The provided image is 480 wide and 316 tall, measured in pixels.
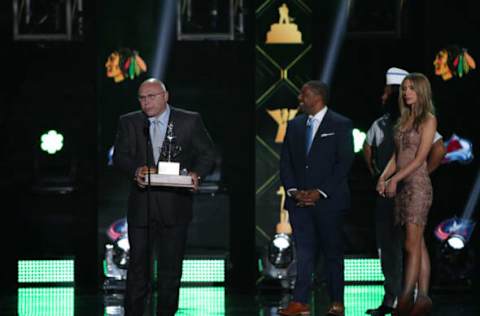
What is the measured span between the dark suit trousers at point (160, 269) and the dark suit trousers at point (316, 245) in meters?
1.29

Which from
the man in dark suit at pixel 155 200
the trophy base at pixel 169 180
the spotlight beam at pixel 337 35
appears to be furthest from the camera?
the spotlight beam at pixel 337 35

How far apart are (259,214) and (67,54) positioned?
232cm

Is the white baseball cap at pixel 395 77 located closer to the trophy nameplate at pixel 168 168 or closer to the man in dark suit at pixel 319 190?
the man in dark suit at pixel 319 190

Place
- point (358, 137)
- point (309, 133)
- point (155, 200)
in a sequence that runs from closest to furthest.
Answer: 1. point (155, 200)
2. point (309, 133)
3. point (358, 137)

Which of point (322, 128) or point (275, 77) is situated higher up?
point (275, 77)

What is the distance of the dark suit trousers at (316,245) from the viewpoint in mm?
7609

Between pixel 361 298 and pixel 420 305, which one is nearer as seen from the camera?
pixel 420 305

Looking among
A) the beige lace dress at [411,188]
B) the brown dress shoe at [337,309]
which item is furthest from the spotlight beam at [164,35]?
the beige lace dress at [411,188]

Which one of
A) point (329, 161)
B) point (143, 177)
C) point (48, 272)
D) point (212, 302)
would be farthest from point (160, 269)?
point (48, 272)

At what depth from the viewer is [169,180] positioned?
632 cm

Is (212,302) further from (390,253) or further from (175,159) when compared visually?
(175,159)

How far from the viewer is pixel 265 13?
946 centimetres

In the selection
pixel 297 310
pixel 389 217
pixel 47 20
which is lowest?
pixel 297 310

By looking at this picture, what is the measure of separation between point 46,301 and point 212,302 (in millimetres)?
1308
